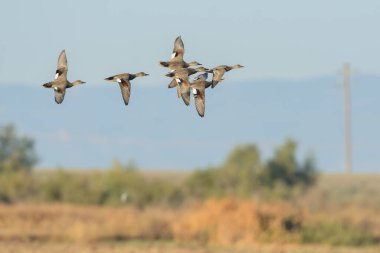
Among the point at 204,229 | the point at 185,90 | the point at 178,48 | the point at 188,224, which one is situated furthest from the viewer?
the point at 188,224

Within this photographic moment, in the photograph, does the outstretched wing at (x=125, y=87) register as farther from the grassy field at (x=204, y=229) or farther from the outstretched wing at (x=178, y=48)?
the grassy field at (x=204, y=229)

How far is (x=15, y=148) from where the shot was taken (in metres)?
65.5

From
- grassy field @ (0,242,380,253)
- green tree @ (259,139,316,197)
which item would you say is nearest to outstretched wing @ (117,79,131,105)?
grassy field @ (0,242,380,253)

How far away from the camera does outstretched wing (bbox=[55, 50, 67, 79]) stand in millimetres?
9977

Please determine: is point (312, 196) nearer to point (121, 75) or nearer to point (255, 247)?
point (255, 247)

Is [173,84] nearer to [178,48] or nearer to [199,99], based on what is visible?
[199,99]

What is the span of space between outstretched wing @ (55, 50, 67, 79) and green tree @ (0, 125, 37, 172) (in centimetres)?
4819

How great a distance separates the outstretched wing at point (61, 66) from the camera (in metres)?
9.98

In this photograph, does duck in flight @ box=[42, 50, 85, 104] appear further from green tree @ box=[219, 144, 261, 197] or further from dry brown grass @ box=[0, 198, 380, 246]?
green tree @ box=[219, 144, 261, 197]

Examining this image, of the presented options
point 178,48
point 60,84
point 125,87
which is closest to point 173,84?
point 125,87

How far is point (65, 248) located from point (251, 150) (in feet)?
72.6

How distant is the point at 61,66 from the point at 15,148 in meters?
55.8

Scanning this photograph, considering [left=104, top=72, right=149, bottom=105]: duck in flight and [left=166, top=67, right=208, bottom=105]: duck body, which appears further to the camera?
[left=104, top=72, right=149, bottom=105]: duck in flight

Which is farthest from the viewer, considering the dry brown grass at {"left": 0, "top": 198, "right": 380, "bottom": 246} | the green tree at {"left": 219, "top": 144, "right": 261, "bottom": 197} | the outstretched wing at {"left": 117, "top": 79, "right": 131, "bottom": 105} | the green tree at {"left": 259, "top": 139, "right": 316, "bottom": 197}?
the green tree at {"left": 259, "top": 139, "right": 316, "bottom": 197}
